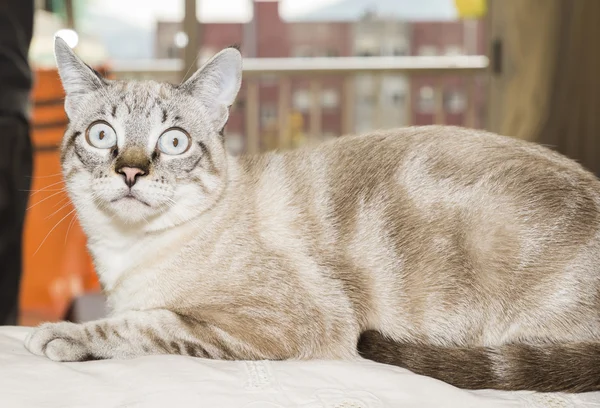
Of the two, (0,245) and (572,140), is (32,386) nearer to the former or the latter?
(0,245)

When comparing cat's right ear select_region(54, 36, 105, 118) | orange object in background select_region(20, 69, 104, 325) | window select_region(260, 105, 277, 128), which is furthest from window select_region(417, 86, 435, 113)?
cat's right ear select_region(54, 36, 105, 118)

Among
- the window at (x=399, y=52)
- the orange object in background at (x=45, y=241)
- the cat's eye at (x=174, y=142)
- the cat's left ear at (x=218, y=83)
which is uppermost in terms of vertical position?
the window at (x=399, y=52)

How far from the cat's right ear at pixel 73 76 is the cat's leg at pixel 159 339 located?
0.52m

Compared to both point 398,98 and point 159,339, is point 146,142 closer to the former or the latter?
point 159,339

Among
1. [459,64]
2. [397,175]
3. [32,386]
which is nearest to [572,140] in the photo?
[459,64]

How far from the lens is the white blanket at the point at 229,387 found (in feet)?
3.22

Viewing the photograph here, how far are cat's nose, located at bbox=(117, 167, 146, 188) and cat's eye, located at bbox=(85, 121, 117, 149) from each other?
9 centimetres

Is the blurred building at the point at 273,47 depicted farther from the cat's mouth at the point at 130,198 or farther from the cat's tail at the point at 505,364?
the cat's tail at the point at 505,364

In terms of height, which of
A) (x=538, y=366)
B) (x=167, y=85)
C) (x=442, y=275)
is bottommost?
(x=538, y=366)

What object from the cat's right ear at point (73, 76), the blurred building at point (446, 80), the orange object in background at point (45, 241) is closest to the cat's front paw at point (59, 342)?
the cat's right ear at point (73, 76)

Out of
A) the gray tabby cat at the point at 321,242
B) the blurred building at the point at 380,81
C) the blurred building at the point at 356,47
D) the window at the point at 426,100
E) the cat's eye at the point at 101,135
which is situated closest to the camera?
the gray tabby cat at the point at 321,242

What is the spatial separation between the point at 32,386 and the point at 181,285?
0.40 metres

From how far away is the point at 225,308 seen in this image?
130 centimetres

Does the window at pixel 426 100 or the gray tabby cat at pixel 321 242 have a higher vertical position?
the window at pixel 426 100
